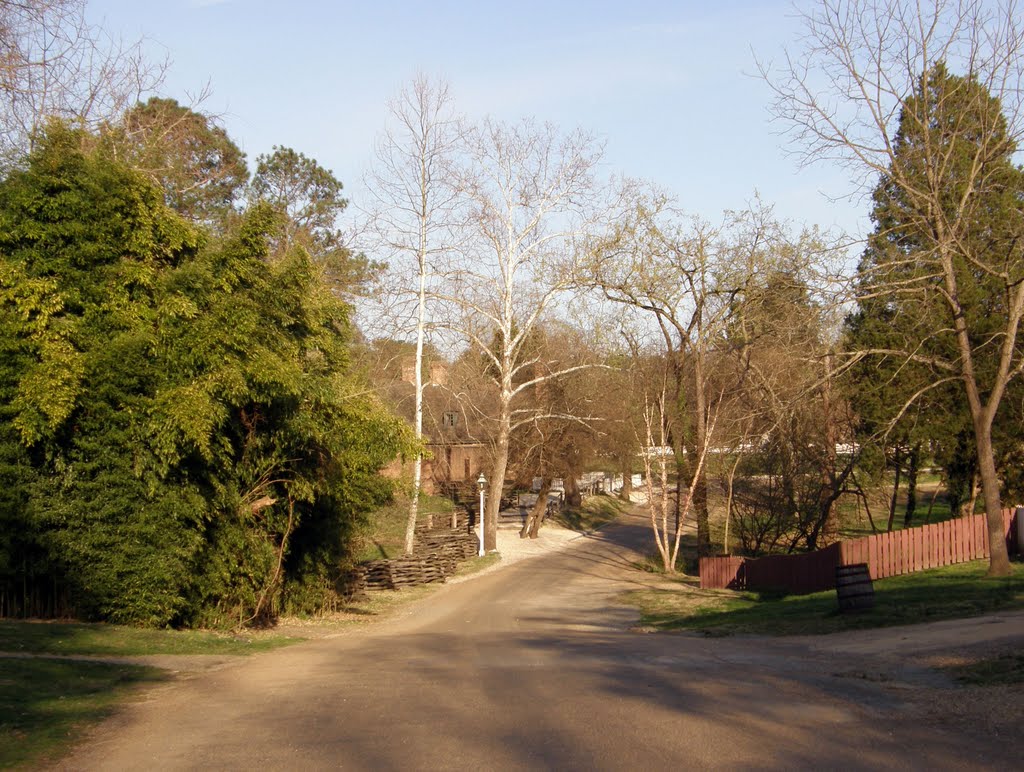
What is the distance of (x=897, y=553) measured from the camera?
70.1 feet

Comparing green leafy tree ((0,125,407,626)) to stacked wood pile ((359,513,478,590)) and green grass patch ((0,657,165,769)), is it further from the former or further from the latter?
stacked wood pile ((359,513,478,590))

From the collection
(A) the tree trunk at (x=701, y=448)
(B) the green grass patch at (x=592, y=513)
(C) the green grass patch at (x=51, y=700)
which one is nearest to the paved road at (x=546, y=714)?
(C) the green grass patch at (x=51, y=700)

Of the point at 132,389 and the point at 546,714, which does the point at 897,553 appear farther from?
the point at 132,389

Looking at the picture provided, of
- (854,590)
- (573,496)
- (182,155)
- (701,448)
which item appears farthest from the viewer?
(573,496)

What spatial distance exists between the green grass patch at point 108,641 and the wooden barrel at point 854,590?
10.1 meters

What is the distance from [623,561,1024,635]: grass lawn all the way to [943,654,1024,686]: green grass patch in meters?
4.39

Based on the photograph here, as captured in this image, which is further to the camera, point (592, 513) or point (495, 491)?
point (592, 513)

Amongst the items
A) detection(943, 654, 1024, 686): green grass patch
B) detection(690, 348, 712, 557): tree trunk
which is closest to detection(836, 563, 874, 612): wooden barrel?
detection(943, 654, 1024, 686): green grass patch

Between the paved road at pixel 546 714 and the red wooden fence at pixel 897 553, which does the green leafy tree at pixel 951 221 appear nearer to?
the red wooden fence at pixel 897 553

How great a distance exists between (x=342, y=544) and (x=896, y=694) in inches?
572

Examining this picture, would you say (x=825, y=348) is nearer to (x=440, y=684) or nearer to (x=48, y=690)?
(x=440, y=684)

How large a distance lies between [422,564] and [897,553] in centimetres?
1475

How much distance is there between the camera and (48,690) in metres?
9.32

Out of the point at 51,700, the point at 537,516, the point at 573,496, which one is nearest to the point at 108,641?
the point at 51,700
